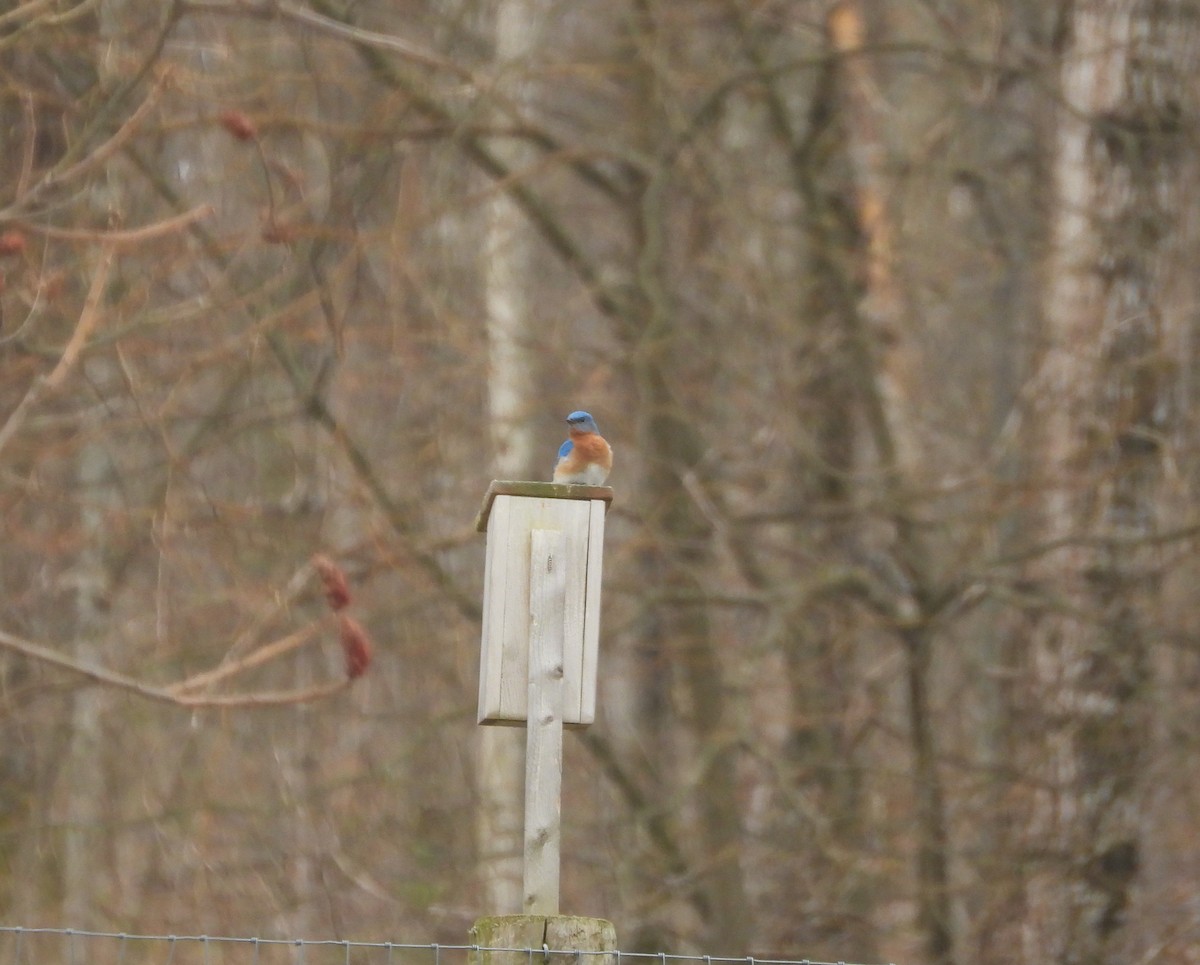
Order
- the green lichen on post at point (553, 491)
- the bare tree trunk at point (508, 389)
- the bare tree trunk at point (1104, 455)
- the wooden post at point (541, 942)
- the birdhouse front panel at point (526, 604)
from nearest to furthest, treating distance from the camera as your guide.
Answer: the wooden post at point (541, 942)
the birdhouse front panel at point (526, 604)
the green lichen on post at point (553, 491)
the bare tree trunk at point (1104, 455)
the bare tree trunk at point (508, 389)

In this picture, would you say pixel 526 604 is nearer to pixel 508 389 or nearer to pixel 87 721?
pixel 508 389

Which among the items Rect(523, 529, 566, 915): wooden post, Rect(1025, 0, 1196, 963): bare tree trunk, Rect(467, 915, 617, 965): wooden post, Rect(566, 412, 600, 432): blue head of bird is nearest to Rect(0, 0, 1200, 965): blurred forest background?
Rect(1025, 0, 1196, 963): bare tree trunk

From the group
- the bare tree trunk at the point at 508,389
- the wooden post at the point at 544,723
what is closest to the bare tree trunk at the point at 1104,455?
the bare tree trunk at the point at 508,389

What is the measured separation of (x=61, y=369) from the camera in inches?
173

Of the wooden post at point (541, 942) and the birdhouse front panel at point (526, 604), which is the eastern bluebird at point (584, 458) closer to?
Result: the birdhouse front panel at point (526, 604)

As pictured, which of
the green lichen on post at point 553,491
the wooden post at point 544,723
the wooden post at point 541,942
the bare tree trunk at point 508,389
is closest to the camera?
the wooden post at point 541,942

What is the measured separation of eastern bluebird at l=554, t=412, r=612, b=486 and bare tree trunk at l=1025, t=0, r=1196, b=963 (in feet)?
10.4

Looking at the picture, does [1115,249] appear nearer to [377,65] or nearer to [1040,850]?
[1040,850]

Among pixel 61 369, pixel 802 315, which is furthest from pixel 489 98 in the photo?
pixel 61 369

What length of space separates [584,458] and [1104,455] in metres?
3.55

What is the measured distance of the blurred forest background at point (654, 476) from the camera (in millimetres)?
6902

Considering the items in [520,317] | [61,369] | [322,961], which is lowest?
[322,961]

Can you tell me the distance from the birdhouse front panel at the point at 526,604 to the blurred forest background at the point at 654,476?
1.93 meters

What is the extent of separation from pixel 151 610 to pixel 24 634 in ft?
2.95
